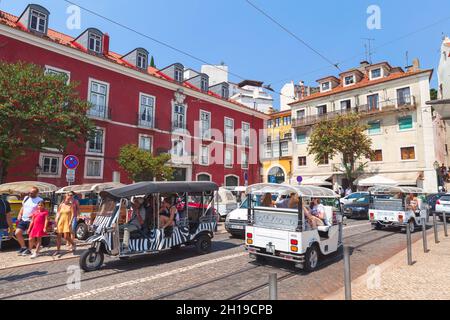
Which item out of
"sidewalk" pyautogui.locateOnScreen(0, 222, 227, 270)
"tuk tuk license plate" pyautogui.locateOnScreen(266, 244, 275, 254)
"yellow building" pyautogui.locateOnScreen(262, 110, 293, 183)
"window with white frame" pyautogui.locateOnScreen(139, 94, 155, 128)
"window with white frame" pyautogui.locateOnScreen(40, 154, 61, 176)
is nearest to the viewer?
"tuk tuk license plate" pyautogui.locateOnScreen(266, 244, 275, 254)

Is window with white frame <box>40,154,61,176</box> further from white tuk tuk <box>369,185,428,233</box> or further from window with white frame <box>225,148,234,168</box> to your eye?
white tuk tuk <box>369,185,428,233</box>

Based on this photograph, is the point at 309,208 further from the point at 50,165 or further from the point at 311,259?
the point at 50,165

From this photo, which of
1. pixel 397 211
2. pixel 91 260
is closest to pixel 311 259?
pixel 91 260

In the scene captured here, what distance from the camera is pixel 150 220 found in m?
8.29

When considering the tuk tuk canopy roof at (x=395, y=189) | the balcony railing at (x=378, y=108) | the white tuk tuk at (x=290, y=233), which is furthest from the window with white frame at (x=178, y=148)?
the white tuk tuk at (x=290, y=233)

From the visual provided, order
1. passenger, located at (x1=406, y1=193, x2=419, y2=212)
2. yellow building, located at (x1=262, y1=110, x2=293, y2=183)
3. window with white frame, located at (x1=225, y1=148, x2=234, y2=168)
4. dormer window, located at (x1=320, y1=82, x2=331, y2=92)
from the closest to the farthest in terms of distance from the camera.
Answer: passenger, located at (x1=406, y1=193, x2=419, y2=212) < window with white frame, located at (x1=225, y1=148, x2=234, y2=168) < dormer window, located at (x1=320, y1=82, x2=331, y2=92) < yellow building, located at (x1=262, y1=110, x2=293, y2=183)

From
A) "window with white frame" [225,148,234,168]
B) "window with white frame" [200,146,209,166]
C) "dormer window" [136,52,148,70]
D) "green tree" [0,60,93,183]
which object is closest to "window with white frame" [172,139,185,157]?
"window with white frame" [200,146,209,166]

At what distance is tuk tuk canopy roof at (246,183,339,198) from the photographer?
7184 millimetres

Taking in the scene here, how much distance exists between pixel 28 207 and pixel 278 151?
35.7m

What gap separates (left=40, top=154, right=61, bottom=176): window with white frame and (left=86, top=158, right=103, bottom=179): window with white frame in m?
1.97

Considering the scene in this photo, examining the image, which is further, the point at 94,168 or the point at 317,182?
the point at 317,182

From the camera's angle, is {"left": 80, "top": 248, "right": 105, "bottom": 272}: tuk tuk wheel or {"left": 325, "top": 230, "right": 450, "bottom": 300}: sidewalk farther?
{"left": 80, "top": 248, "right": 105, "bottom": 272}: tuk tuk wheel

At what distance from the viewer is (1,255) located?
8797 mm

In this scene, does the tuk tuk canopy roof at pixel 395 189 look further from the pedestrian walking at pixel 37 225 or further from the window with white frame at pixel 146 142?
the window with white frame at pixel 146 142
